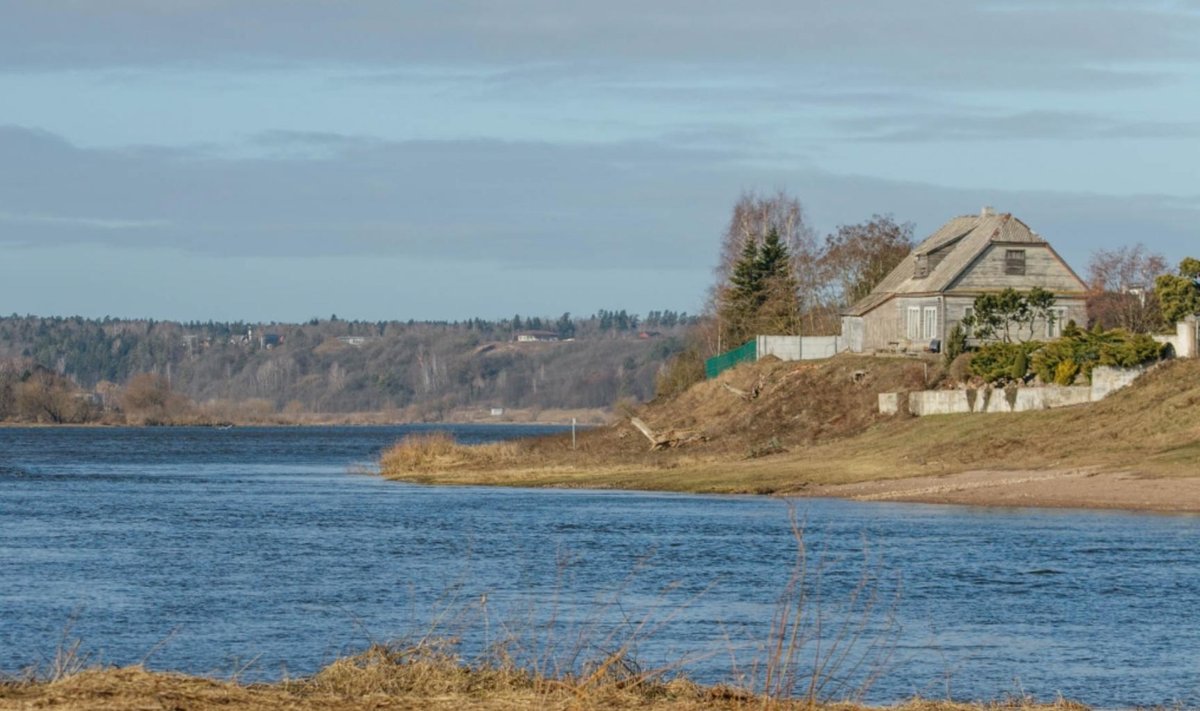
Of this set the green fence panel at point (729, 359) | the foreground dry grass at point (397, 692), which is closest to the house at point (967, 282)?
the green fence panel at point (729, 359)

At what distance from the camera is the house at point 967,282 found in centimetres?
8338

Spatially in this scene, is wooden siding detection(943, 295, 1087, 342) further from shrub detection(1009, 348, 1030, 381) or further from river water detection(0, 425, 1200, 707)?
river water detection(0, 425, 1200, 707)

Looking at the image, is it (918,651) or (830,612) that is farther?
(830,612)

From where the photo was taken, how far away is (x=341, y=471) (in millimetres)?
93375

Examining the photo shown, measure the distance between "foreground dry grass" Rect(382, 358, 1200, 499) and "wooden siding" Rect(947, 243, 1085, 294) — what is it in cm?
690

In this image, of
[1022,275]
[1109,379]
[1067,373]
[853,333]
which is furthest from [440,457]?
[1109,379]

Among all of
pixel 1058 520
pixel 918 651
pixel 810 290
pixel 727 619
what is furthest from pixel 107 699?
pixel 810 290

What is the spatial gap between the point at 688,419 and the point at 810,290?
65.8 feet

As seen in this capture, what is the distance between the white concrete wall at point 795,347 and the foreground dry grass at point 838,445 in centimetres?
221

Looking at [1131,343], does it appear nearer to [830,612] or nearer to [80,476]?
[830,612]

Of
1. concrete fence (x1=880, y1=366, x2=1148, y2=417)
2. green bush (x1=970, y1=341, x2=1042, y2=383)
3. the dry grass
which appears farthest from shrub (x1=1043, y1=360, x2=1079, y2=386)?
the dry grass

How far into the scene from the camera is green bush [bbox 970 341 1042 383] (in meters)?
66.2

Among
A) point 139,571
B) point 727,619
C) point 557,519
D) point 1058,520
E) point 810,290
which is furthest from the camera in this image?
point 810,290

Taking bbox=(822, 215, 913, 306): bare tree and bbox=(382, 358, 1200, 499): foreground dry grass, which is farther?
bbox=(822, 215, 913, 306): bare tree
